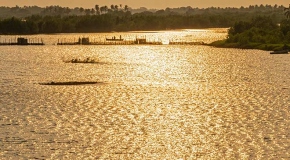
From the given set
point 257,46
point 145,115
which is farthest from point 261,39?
point 145,115

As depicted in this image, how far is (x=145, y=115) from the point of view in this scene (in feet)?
199

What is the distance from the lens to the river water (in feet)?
148

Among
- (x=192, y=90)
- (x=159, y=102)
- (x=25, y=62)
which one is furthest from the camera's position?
(x=25, y=62)

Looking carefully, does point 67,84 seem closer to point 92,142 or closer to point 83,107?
point 83,107

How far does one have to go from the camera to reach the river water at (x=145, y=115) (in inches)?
1777

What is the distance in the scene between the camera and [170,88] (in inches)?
3388

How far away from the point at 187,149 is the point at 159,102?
25219 mm

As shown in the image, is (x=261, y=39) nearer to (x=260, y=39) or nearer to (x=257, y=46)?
(x=260, y=39)

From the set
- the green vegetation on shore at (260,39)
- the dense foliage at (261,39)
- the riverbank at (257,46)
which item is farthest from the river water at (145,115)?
the dense foliage at (261,39)

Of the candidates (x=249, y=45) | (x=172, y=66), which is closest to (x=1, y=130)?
(x=172, y=66)

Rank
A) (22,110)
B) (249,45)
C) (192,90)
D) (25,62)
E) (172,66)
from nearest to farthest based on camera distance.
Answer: (22,110) < (192,90) < (172,66) < (25,62) < (249,45)

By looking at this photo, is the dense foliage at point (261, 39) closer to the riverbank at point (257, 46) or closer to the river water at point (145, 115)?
the riverbank at point (257, 46)

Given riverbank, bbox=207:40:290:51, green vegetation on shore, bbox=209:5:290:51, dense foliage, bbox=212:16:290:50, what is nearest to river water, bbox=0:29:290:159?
riverbank, bbox=207:40:290:51

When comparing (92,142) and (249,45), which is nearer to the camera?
(92,142)
